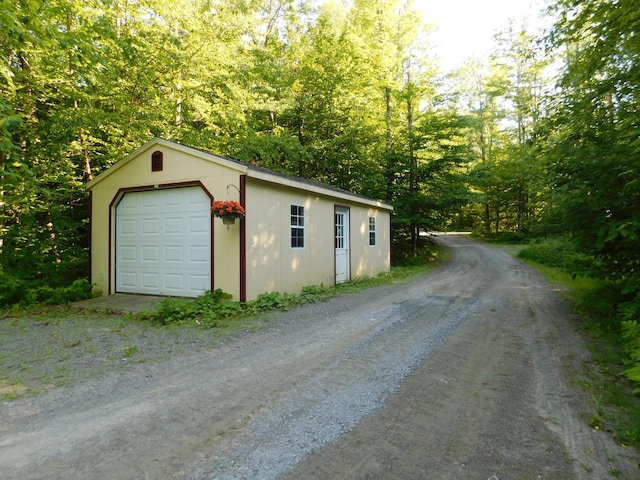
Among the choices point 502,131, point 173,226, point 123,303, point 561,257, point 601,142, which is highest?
point 502,131

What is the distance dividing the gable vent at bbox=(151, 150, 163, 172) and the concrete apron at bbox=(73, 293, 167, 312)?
2761mm

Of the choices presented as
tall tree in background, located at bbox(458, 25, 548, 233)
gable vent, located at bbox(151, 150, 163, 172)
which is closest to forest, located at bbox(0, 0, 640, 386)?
tall tree in background, located at bbox(458, 25, 548, 233)

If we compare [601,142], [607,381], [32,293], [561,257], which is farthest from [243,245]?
[561,257]

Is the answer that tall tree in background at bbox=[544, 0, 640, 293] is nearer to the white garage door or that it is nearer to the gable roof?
the gable roof

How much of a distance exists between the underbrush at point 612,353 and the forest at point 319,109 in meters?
0.10

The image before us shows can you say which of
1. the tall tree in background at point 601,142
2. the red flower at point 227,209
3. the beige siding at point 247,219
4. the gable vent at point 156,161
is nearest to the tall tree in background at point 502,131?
the tall tree in background at point 601,142

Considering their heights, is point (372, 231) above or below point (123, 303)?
above

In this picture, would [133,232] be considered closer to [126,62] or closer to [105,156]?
[105,156]

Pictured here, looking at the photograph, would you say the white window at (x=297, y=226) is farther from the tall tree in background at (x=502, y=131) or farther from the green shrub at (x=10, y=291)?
the tall tree in background at (x=502, y=131)

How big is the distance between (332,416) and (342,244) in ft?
25.4

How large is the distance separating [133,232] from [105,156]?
3311mm

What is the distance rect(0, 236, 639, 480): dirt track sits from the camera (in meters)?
2.02

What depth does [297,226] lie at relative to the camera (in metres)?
8.18

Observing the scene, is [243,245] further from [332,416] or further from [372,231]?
[372,231]
